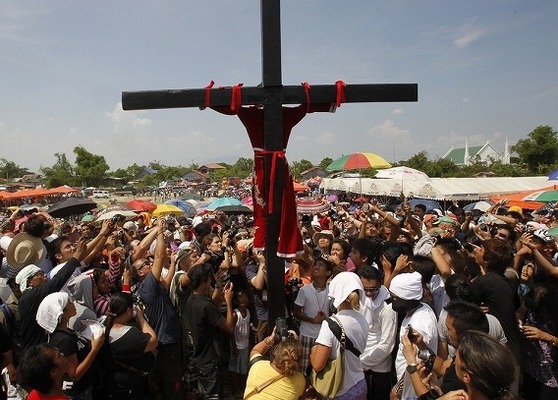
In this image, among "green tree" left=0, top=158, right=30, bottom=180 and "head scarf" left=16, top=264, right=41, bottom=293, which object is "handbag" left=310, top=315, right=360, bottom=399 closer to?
"head scarf" left=16, top=264, right=41, bottom=293

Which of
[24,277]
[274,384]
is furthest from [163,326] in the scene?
[274,384]

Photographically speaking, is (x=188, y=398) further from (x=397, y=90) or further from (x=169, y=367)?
(x=397, y=90)

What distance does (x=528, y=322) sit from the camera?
385 cm

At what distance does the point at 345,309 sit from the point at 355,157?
23.8ft

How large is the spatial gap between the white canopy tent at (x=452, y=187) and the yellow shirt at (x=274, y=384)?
1830 cm

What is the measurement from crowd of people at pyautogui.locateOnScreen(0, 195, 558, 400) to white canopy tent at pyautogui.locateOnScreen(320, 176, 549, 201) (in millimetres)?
16435

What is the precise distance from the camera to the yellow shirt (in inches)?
108

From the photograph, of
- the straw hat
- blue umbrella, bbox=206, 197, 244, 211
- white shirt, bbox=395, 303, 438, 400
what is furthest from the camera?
blue umbrella, bbox=206, 197, 244, 211

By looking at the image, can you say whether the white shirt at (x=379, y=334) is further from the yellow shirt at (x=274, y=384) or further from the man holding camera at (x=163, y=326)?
the man holding camera at (x=163, y=326)

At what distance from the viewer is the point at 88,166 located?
243 ft

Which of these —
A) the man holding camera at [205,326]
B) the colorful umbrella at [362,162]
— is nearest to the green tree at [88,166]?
the colorful umbrella at [362,162]

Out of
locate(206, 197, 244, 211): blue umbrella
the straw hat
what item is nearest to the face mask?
the straw hat

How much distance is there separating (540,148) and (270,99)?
168 ft

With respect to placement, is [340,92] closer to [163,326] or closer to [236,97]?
[236,97]
